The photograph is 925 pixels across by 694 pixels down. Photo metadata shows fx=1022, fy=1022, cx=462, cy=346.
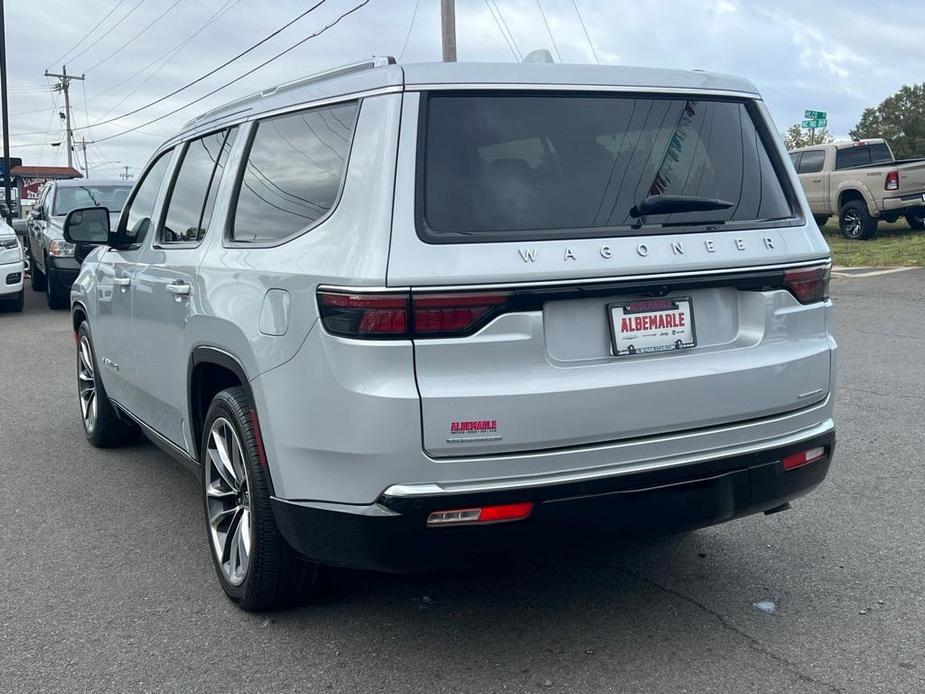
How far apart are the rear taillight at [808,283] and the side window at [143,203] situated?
3.00m

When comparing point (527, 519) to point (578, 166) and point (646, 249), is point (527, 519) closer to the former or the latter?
point (646, 249)

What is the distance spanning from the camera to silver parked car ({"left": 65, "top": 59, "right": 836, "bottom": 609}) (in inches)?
116

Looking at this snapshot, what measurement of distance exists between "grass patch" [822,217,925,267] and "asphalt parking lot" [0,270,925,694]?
13125 millimetres

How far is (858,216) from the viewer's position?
20.3 metres

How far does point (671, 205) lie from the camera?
10.8 ft

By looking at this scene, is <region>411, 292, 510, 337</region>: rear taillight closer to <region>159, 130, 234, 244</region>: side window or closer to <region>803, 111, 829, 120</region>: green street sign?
<region>159, 130, 234, 244</region>: side window

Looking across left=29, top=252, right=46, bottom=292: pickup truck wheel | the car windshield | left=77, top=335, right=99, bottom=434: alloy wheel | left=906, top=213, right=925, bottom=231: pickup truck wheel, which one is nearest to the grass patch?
left=906, top=213, right=925, bottom=231: pickup truck wheel

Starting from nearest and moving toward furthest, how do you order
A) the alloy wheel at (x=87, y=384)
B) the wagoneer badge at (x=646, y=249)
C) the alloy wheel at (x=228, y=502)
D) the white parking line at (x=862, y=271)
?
the wagoneer badge at (x=646, y=249) < the alloy wheel at (x=228, y=502) < the alloy wheel at (x=87, y=384) < the white parking line at (x=862, y=271)

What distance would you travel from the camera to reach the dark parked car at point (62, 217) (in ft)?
47.2

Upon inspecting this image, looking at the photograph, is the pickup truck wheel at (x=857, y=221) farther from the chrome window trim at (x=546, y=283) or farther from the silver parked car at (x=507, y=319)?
the chrome window trim at (x=546, y=283)

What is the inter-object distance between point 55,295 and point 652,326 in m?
13.3

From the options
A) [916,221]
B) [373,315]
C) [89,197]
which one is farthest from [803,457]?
[916,221]

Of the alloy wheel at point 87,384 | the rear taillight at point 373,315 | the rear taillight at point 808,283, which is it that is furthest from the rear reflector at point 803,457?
the alloy wheel at point 87,384

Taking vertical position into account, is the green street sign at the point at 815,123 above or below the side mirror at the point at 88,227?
above
